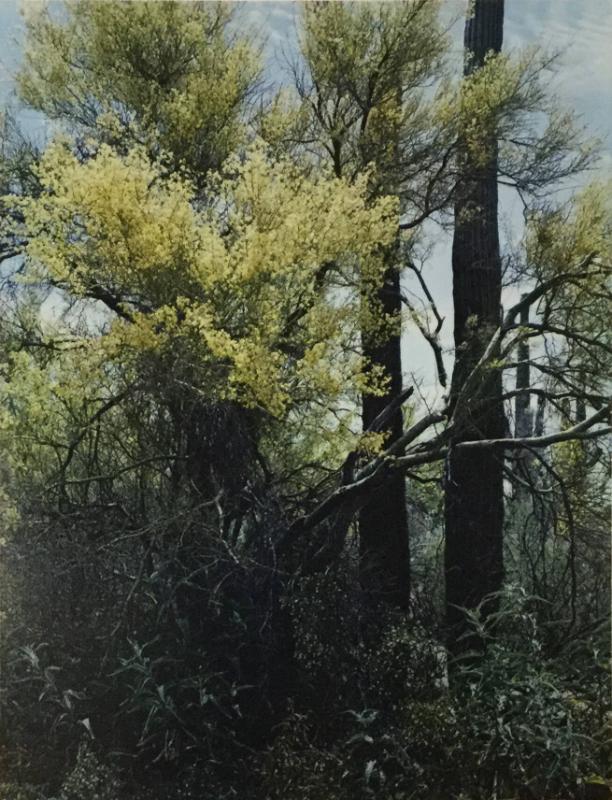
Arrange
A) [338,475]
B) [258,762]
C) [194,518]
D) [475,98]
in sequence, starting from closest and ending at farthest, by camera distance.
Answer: [258,762] < [194,518] < [338,475] < [475,98]

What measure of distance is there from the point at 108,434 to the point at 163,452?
0.23 meters

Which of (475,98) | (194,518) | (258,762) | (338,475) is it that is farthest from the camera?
(475,98)

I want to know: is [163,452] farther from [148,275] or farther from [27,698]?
[27,698]

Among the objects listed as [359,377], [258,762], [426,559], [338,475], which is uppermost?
[359,377]

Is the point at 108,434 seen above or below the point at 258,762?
above

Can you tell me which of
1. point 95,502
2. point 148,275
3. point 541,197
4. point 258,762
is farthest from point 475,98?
point 258,762

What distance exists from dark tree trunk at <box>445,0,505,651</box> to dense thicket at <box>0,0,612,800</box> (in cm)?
1

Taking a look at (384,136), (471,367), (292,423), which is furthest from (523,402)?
(384,136)

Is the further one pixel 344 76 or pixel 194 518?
pixel 344 76

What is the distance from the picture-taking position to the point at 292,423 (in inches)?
134

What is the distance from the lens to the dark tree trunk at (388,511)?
11.9 ft

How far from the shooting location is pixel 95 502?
340 centimetres

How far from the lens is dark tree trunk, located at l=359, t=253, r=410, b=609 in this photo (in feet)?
11.9

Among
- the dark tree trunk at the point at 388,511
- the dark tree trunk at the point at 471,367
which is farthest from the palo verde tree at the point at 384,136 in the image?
the dark tree trunk at the point at 471,367
